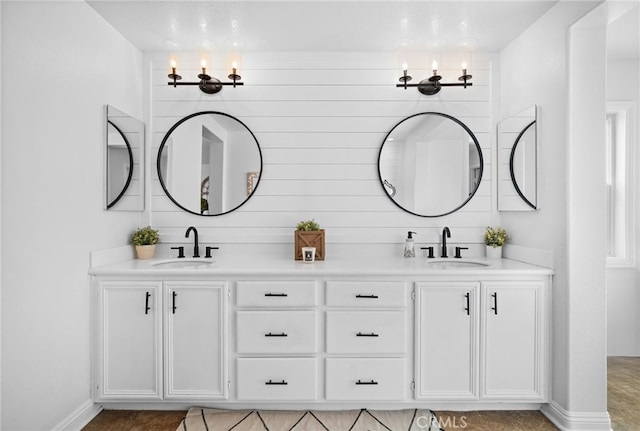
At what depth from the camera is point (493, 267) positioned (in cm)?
235

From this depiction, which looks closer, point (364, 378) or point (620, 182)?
point (364, 378)

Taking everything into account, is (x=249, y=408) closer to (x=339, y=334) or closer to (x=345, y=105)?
(x=339, y=334)

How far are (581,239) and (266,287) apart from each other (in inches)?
72.4

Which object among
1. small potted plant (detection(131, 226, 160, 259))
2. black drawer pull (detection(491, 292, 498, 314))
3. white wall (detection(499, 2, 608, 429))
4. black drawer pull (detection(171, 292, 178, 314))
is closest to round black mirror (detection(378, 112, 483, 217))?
white wall (detection(499, 2, 608, 429))

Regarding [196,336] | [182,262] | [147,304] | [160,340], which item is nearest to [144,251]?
[182,262]

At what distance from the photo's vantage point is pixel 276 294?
2227 mm

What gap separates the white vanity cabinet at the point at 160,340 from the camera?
2223 mm

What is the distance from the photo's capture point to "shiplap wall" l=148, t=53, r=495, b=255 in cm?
290

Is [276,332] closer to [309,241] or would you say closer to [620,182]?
[309,241]

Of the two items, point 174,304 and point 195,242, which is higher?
point 195,242

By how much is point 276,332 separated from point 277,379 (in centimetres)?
28

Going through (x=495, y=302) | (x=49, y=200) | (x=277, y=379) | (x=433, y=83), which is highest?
(x=433, y=83)

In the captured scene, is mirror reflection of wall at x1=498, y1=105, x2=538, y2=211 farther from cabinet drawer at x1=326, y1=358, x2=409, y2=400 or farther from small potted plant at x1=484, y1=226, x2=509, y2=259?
cabinet drawer at x1=326, y1=358, x2=409, y2=400

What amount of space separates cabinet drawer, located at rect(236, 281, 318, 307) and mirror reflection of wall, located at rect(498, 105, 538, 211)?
157 cm
